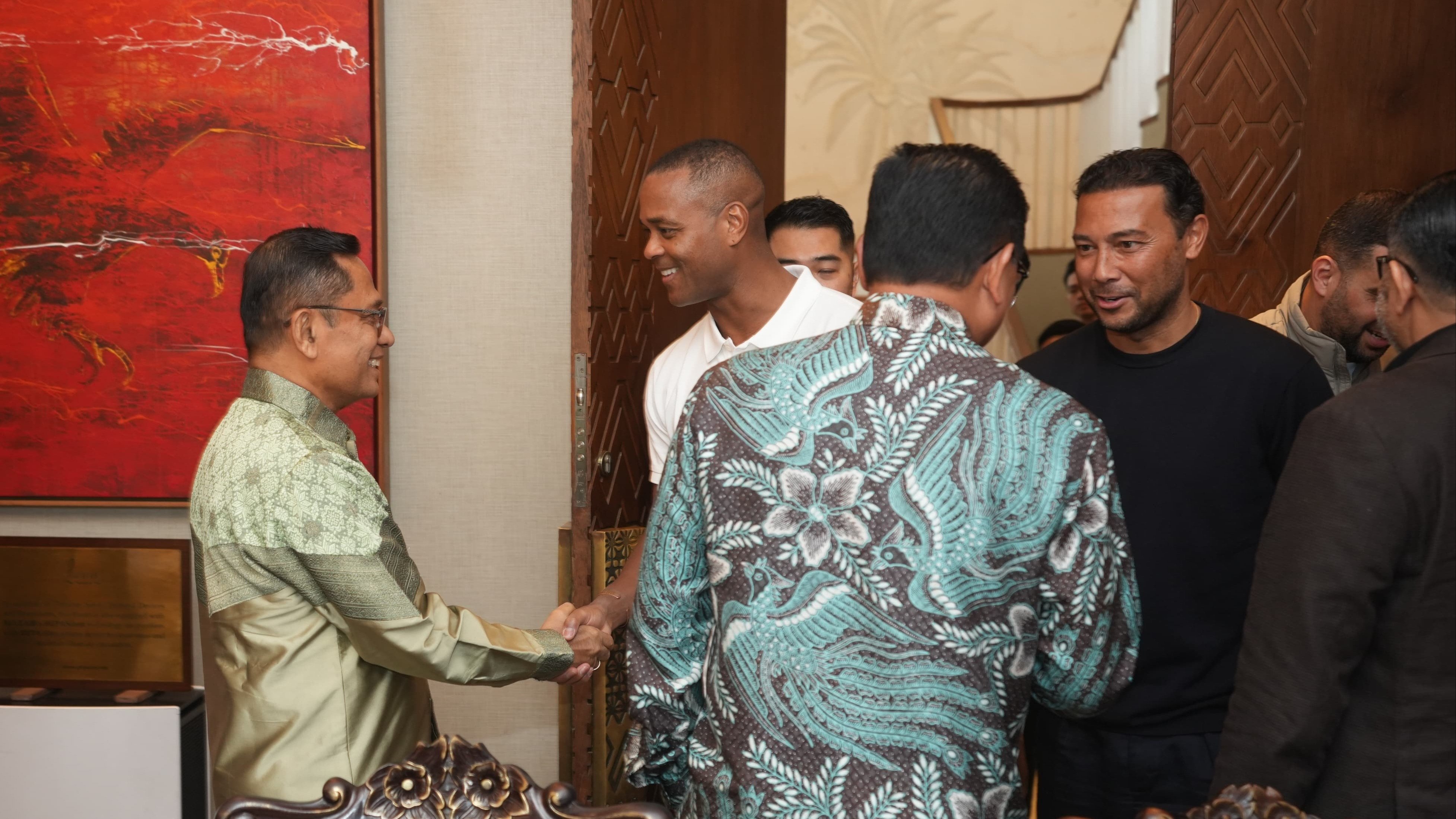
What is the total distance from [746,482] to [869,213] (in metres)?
0.39

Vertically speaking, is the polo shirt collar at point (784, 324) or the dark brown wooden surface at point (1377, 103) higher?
the dark brown wooden surface at point (1377, 103)

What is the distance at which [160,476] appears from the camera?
136 inches

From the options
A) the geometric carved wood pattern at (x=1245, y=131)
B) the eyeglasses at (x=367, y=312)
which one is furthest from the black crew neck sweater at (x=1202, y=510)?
the geometric carved wood pattern at (x=1245, y=131)

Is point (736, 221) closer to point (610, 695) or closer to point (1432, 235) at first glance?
point (610, 695)

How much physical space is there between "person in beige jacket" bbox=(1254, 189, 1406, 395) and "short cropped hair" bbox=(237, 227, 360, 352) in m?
2.27

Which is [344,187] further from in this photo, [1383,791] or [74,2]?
[1383,791]

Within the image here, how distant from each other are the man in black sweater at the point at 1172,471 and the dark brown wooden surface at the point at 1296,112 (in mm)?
1462

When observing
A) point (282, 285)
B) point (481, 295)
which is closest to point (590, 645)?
point (282, 285)

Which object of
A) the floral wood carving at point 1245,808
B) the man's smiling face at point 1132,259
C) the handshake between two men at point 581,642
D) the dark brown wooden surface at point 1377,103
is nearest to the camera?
the floral wood carving at point 1245,808

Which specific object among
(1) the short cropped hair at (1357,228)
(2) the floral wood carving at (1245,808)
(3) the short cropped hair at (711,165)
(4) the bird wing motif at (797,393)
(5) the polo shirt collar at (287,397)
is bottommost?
(2) the floral wood carving at (1245,808)

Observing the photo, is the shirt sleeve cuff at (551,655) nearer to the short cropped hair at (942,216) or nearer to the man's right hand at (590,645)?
the man's right hand at (590,645)

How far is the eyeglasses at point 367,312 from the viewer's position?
209cm

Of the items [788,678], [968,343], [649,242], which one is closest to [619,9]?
[649,242]

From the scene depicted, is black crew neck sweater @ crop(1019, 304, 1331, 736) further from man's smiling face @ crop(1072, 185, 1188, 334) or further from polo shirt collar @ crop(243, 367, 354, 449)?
polo shirt collar @ crop(243, 367, 354, 449)
